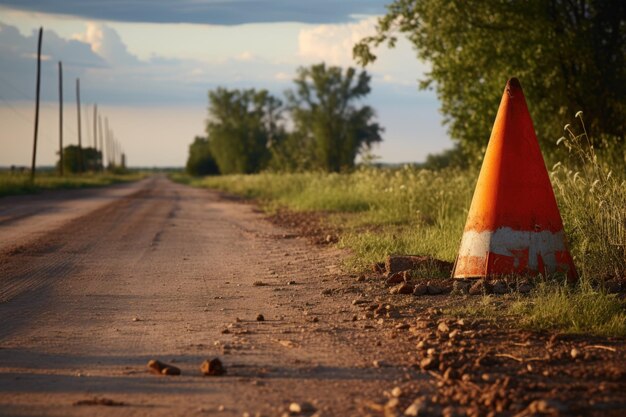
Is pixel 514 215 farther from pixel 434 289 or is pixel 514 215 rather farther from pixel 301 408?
pixel 301 408

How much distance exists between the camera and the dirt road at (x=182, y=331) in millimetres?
4281

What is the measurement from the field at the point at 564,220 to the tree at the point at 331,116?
184 feet

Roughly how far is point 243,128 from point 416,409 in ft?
323

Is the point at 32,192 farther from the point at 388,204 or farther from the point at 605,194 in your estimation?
the point at 605,194

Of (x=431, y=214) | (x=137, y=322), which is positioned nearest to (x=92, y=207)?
(x=431, y=214)

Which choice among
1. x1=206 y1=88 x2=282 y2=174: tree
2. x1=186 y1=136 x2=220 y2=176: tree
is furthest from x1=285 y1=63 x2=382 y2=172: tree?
x1=186 y1=136 x2=220 y2=176: tree

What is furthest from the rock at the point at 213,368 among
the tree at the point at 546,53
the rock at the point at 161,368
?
the tree at the point at 546,53

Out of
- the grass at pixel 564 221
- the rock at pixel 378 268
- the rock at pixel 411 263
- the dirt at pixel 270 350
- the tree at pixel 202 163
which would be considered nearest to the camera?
the dirt at pixel 270 350

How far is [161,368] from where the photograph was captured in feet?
15.5

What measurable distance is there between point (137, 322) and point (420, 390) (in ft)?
9.02

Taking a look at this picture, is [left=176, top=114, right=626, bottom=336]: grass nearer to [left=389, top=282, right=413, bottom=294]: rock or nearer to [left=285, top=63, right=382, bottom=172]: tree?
[left=389, top=282, right=413, bottom=294]: rock

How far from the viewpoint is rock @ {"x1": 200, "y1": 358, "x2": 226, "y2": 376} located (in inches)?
183

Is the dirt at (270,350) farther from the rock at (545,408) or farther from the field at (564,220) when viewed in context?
the field at (564,220)

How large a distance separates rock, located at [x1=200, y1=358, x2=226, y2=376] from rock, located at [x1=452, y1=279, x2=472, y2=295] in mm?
2950
